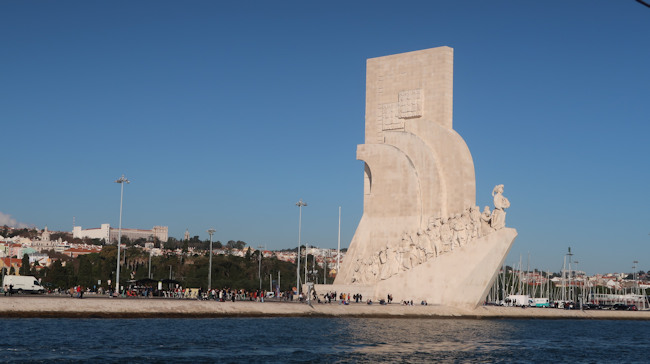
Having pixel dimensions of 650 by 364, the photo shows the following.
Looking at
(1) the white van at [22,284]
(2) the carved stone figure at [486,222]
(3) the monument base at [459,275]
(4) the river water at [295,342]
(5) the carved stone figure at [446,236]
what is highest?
(2) the carved stone figure at [486,222]

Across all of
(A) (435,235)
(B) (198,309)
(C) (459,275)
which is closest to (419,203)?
(A) (435,235)

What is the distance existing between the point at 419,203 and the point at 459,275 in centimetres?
508

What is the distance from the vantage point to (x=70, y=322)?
2614 cm

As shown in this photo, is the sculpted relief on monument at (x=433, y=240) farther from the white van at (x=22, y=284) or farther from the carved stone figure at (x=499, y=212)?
the white van at (x=22, y=284)

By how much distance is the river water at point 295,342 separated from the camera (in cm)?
1920

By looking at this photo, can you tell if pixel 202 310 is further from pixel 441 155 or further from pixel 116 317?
pixel 441 155

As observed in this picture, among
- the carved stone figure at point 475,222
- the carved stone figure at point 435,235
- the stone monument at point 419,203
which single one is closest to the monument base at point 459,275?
the stone monument at point 419,203

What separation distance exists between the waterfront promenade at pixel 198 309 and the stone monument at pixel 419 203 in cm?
212

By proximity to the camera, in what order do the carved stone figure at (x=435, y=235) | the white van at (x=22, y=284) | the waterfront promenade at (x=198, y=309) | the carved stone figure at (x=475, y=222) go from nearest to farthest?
the waterfront promenade at (x=198, y=309)
the carved stone figure at (x=475, y=222)
the carved stone figure at (x=435, y=235)
the white van at (x=22, y=284)

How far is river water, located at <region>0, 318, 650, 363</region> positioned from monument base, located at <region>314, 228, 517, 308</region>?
13.7 feet

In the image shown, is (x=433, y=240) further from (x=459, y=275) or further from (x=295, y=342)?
(x=295, y=342)

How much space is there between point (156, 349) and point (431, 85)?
24894mm

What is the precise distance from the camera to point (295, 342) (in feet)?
75.0

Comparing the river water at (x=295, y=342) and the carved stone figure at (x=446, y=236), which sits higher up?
the carved stone figure at (x=446, y=236)
